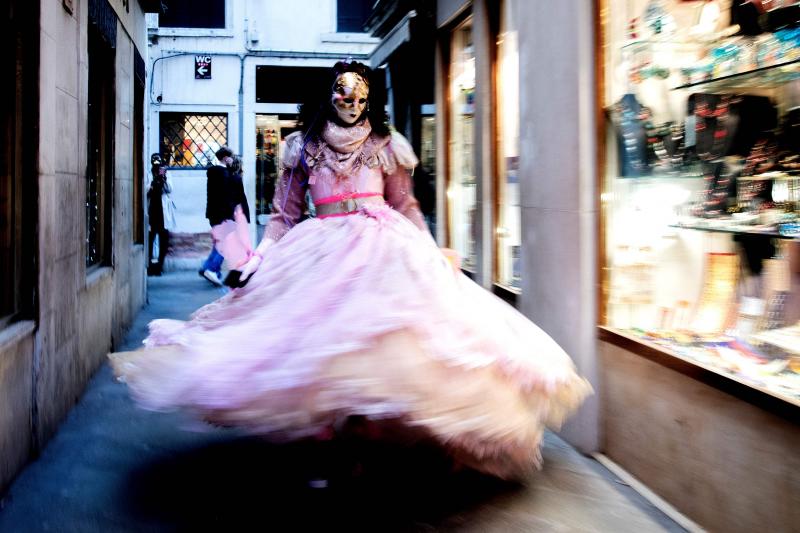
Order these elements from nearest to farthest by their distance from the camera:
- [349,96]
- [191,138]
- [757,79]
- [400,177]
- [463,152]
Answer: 1. [757,79]
2. [349,96]
3. [400,177]
4. [463,152]
5. [191,138]

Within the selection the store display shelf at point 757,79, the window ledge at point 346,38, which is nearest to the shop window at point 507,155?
the store display shelf at point 757,79

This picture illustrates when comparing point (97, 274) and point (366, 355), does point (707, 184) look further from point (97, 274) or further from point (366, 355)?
point (97, 274)

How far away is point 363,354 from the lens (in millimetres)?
3293

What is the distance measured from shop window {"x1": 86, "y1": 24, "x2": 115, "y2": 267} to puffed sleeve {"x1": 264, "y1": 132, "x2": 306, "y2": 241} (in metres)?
2.97

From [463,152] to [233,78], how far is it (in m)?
12.5

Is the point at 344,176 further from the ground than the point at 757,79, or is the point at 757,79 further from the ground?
the point at 757,79

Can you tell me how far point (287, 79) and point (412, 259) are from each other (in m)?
16.5

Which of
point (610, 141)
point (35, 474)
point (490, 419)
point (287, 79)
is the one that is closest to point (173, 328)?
point (35, 474)

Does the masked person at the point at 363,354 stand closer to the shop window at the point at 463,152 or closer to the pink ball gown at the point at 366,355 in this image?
the pink ball gown at the point at 366,355

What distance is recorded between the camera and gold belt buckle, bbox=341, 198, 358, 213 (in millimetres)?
4590

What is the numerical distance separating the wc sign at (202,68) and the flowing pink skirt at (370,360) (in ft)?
52.1

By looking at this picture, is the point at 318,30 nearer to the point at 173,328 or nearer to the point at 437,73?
the point at 437,73

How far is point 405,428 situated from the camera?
12.9 ft

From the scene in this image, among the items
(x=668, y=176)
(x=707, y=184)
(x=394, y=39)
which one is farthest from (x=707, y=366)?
(x=394, y=39)
